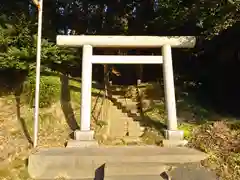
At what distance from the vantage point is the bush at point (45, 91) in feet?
36.4

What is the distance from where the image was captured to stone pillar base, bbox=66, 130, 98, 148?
28.8 feet

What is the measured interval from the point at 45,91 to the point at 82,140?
10.0 ft

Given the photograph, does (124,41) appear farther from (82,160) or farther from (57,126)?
(82,160)

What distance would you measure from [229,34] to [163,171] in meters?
6.20

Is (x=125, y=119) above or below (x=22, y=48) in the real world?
below

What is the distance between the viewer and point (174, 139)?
9141 millimetres

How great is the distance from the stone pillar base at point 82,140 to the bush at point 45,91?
256 centimetres

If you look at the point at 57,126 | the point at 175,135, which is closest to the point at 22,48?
the point at 57,126

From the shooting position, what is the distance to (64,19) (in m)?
16.4

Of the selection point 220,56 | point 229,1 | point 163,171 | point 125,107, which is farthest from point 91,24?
point 163,171

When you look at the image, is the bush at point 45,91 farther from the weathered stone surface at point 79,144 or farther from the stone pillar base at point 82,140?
the weathered stone surface at point 79,144

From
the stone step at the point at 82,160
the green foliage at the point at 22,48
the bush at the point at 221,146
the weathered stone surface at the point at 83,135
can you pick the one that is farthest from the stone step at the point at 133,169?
the green foliage at the point at 22,48

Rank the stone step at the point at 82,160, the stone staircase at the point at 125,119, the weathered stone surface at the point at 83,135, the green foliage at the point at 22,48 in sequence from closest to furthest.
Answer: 1. the stone step at the point at 82,160
2. the weathered stone surface at the point at 83,135
3. the stone staircase at the point at 125,119
4. the green foliage at the point at 22,48

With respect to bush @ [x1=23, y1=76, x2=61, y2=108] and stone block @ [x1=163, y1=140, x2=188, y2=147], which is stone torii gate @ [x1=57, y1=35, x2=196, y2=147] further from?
bush @ [x1=23, y1=76, x2=61, y2=108]
